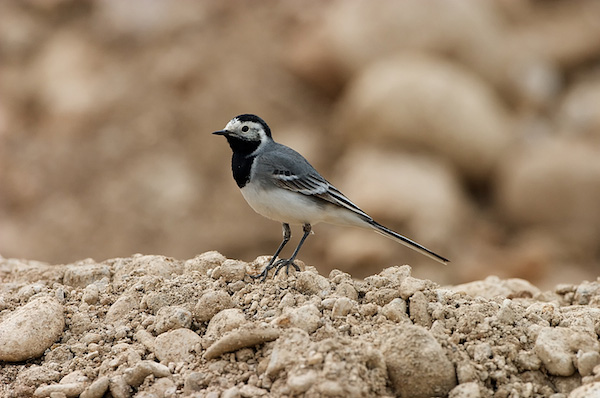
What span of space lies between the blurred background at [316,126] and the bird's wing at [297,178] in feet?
28.4

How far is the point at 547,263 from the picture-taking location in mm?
17469

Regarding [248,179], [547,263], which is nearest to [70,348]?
[248,179]

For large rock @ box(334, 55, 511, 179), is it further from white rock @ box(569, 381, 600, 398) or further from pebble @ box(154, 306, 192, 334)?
white rock @ box(569, 381, 600, 398)

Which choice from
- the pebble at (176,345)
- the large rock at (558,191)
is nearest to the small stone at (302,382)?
the pebble at (176,345)

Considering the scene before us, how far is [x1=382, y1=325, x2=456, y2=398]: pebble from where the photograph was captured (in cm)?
516

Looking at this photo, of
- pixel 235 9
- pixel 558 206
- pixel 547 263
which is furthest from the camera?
pixel 235 9

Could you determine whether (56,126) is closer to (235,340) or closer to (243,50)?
(243,50)

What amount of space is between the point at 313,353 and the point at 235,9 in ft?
66.5

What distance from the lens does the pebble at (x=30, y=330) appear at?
19.5 ft

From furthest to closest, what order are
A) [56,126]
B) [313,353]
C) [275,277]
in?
[56,126] < [275,277] < [313,353]

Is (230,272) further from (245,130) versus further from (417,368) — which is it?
(417,368)

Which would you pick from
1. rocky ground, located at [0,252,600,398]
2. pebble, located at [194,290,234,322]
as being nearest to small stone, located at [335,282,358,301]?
rocky ground, located at [0,252,600,398]

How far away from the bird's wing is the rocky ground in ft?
4.15

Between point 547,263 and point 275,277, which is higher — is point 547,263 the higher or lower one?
the higher one
